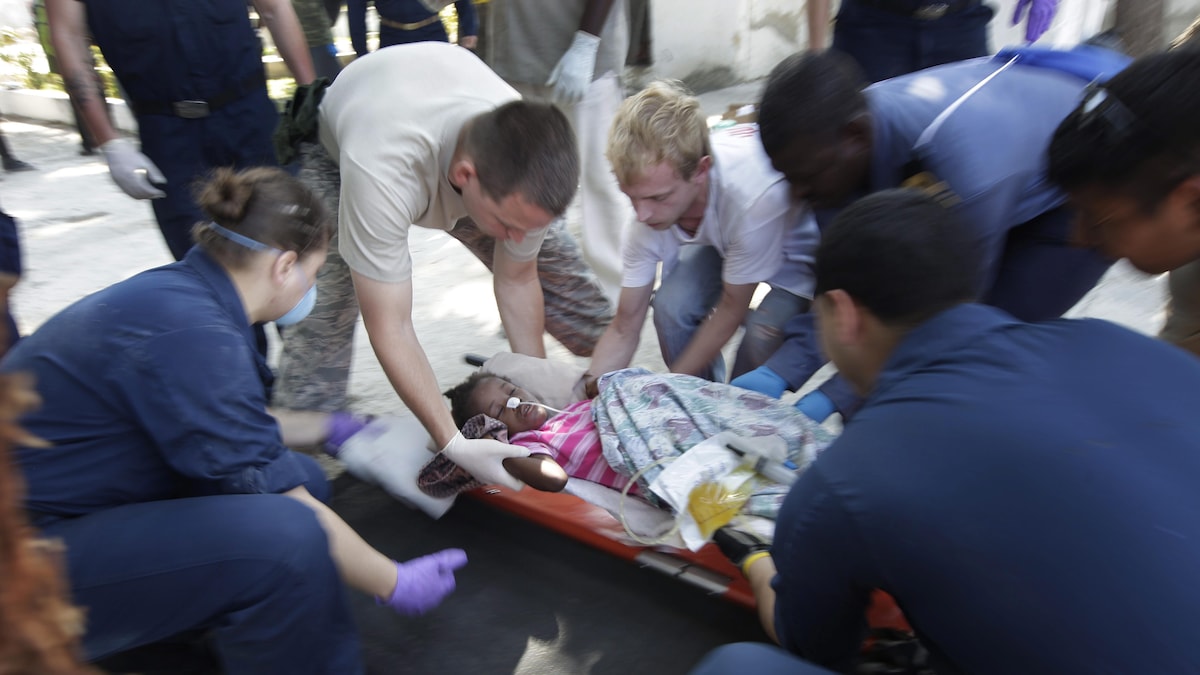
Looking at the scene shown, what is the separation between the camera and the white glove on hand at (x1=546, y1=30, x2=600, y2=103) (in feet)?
10.7

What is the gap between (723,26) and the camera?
6930 mm

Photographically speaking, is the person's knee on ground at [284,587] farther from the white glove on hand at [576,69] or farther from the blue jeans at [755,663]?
the white glove on hand at [576,69]

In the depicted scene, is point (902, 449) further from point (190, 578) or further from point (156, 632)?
point (156, 632)

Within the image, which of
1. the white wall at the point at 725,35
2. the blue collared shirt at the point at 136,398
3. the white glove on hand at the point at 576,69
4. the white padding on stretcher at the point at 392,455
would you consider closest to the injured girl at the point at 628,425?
the white padding on stretcher at the point at 392,455

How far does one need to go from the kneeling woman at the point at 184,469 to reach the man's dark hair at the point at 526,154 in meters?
0.50

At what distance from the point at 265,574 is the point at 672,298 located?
5.02 feet

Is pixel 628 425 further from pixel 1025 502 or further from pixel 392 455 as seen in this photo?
pixel 1025 502

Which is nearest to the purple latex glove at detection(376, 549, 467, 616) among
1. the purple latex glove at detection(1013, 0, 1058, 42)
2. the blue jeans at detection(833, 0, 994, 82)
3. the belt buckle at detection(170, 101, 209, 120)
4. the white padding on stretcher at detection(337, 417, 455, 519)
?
the white padding on stretcher at detection(337, 417, 455, 519)

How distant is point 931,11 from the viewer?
2783 mm

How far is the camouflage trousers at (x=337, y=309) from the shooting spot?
8.88ft

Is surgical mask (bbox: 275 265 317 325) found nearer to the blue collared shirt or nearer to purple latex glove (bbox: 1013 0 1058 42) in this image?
the blue collared shirt

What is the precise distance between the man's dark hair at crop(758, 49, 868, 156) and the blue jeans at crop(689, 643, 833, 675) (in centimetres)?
115

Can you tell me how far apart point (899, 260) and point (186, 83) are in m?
2.35

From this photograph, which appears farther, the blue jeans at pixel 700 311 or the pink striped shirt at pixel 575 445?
the blue jeans at pixel 700 311
